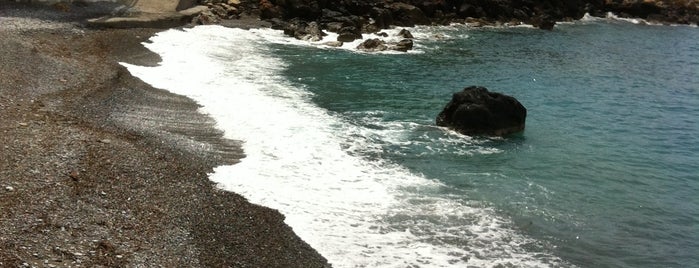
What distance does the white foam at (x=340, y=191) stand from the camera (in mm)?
10273

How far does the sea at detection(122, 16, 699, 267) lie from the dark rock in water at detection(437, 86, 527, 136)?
0.47 meters

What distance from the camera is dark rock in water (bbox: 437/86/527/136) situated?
60.6 feet

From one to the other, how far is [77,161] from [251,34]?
79.7 feet

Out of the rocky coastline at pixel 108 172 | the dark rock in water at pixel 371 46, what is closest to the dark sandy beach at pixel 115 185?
the rocky coastline at pixel 108 172

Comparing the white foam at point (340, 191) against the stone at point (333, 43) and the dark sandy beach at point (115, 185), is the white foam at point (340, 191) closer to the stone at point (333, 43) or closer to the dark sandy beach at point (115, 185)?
the dark sandy beach at point (115, 185)

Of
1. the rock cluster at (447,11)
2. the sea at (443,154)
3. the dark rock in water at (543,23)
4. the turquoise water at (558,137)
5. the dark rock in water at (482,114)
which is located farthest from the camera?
the dark rock in water at (543,23)

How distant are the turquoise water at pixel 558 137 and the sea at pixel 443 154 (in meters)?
0.06

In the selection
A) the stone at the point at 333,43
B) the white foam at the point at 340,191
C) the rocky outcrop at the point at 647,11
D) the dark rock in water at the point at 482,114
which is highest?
the rocky outcrop at the point at 647,11

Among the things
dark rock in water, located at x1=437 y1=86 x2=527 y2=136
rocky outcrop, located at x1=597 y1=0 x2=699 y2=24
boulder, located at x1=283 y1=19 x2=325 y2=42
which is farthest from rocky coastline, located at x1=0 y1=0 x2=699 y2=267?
rocky outcrop, located at x1=597 y1=0 x2=699 y2=24

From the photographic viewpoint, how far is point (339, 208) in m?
11.8

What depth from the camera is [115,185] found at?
11164 mm

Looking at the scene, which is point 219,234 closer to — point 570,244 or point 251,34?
point 570,244

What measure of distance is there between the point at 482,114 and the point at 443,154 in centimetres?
296

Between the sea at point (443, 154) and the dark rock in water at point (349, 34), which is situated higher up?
the dark rock in water at point (349, 34)
